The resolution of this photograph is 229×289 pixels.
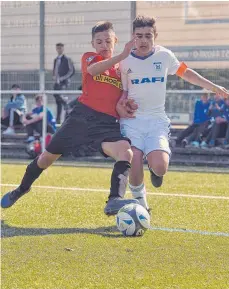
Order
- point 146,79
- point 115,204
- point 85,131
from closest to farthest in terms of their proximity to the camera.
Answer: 1. point 115,204
2. point 85,131
3. point 146,79

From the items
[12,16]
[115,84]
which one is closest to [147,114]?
[115,84]

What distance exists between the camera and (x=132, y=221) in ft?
16.0

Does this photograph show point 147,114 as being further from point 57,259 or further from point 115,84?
point 57,259

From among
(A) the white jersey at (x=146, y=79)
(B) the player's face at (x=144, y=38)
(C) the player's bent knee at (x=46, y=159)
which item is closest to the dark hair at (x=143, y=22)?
(B) the player's face at (x=144, y=38)

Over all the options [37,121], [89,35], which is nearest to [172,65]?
[37,121]

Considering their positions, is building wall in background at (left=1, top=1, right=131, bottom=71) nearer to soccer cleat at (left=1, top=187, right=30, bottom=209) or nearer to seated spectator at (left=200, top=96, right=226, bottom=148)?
seated spectator at (left=200, top=96, right=226, bottom=148)

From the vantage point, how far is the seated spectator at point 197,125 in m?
12.8

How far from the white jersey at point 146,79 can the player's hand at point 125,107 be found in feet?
0.44

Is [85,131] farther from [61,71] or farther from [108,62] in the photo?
[61,71]

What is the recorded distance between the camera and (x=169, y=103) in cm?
1321

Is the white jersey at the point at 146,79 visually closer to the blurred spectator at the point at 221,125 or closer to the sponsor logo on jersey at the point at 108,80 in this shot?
the sponsor logo on jersey at the point at 108,80

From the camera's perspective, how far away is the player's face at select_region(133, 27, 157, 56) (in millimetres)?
5578

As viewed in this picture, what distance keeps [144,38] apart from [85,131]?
1002mm

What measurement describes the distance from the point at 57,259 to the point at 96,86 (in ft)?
6.49
